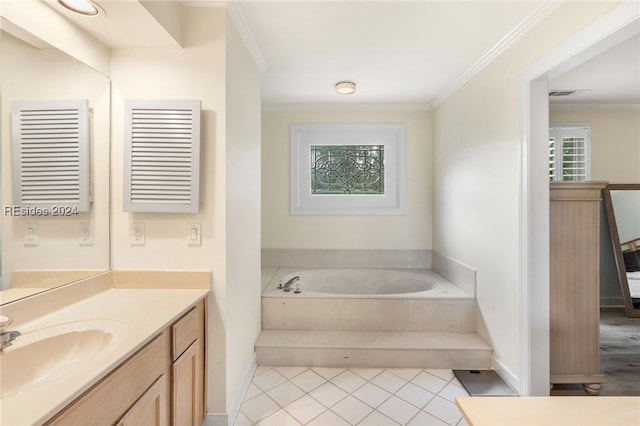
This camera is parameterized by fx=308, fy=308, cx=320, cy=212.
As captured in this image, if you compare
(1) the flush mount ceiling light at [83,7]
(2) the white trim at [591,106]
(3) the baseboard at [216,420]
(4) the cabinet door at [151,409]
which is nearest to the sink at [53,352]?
(4) the cabinet door at [151,409]

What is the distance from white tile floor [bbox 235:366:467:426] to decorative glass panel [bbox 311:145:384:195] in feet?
6.77

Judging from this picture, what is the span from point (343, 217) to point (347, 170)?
59cm

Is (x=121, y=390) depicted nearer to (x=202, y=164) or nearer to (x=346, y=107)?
(x=202, y=164)

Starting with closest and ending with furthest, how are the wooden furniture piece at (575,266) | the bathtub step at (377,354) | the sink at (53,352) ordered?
the sink at (53,352)
the wooden furniture piece at (575,266)
the bathtub step at (377,354)

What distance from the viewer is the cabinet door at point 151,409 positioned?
3.52ft

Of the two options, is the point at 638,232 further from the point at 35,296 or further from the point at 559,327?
the point at 35,296

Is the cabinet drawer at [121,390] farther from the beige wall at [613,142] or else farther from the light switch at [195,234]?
the beige wall at [613,142]

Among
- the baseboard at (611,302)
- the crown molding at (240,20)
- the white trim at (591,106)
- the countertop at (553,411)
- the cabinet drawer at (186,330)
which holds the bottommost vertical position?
the baseboard at (611,302)

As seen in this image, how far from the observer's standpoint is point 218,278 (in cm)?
173

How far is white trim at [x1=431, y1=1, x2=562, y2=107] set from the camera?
1.77 meters

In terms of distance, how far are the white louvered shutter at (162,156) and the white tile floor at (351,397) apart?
1373 mm

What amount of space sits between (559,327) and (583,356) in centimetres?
27

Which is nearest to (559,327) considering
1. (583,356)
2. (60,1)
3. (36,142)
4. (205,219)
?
(583,356)

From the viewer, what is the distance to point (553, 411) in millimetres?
718
